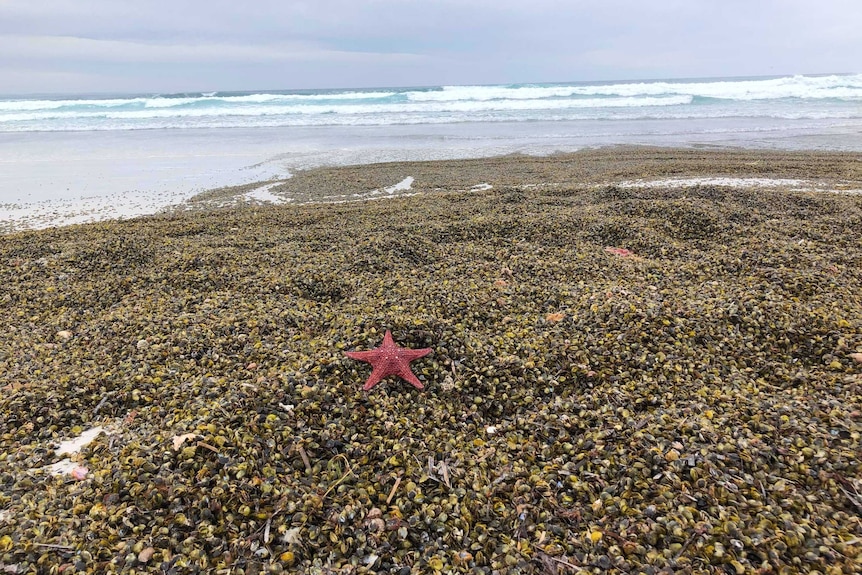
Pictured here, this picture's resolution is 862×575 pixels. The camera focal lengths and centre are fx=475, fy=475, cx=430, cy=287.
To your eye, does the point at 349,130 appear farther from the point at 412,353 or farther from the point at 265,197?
the point at 412,353

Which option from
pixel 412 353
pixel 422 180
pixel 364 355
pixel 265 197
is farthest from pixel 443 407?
pixel 422 180

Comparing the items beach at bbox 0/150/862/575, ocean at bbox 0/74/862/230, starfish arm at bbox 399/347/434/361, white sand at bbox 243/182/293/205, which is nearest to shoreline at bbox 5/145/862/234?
white sand at bbox 243/182/293/205

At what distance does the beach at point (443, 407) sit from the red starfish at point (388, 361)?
0.12m

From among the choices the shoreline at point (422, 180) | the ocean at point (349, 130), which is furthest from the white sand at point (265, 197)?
the ocean at point (349, 130)

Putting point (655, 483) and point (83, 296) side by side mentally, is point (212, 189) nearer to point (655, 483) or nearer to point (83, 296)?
point (83, 296)

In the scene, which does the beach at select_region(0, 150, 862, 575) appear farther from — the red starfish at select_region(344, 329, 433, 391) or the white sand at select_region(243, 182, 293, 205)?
the white sand at select_region(243, 182, 293, 205)

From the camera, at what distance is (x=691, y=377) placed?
193 inches

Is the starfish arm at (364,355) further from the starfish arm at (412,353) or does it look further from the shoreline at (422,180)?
the shoreline at (422,180)

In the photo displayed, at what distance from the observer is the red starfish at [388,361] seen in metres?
4.74

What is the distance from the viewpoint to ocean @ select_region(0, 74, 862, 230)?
1983cm

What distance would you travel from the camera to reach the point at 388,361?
4867mm

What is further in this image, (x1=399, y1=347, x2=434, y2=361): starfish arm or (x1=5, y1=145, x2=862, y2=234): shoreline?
(x1=5, y1=145, x2=862, y2=234): shoreline

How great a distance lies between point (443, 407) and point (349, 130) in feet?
117

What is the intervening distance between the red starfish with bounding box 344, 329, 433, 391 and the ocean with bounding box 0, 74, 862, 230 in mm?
12515
